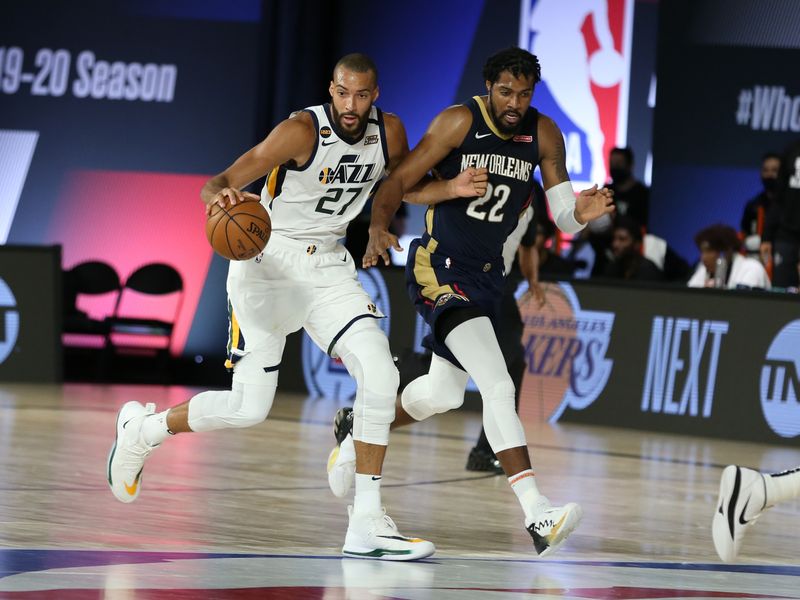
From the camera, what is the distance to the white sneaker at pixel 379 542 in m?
5.61

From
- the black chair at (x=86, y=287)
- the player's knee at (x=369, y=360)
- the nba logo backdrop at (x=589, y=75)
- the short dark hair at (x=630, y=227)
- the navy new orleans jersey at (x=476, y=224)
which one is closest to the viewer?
the player's knee at (x=369, y=360)

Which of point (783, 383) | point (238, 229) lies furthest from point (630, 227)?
point (238, 229)

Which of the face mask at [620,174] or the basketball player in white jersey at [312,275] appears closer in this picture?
the basketball player in white jersey at [312,275]

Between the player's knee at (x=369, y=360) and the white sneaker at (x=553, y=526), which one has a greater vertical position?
the player's knee at (x=369, y=360)

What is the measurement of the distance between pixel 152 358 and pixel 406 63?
468 centimetres

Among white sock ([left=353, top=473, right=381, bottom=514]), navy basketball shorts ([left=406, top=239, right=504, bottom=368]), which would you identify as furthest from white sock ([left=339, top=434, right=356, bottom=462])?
white sock ([left=353, top=473, right=381, bottom=514])

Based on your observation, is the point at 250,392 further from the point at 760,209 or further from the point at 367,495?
the point at 760,209

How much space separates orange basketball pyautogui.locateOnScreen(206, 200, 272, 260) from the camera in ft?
18.9

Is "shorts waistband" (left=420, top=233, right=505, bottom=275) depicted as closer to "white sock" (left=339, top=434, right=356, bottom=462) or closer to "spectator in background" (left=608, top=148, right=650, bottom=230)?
"white sock" (left=339, top=434, right=356, bottom=462)

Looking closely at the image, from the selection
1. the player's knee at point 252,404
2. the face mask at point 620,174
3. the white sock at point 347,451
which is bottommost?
the white sock at point 347,451

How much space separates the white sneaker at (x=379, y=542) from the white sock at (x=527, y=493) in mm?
440

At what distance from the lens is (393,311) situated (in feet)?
42.2

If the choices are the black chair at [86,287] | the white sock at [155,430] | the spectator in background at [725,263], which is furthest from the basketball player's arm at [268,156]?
the black chair at [86,287]

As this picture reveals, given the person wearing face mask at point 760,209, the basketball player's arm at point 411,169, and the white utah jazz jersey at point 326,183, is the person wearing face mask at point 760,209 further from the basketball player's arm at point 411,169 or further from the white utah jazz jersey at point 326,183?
the white utah jazz jersey at point 326,183
